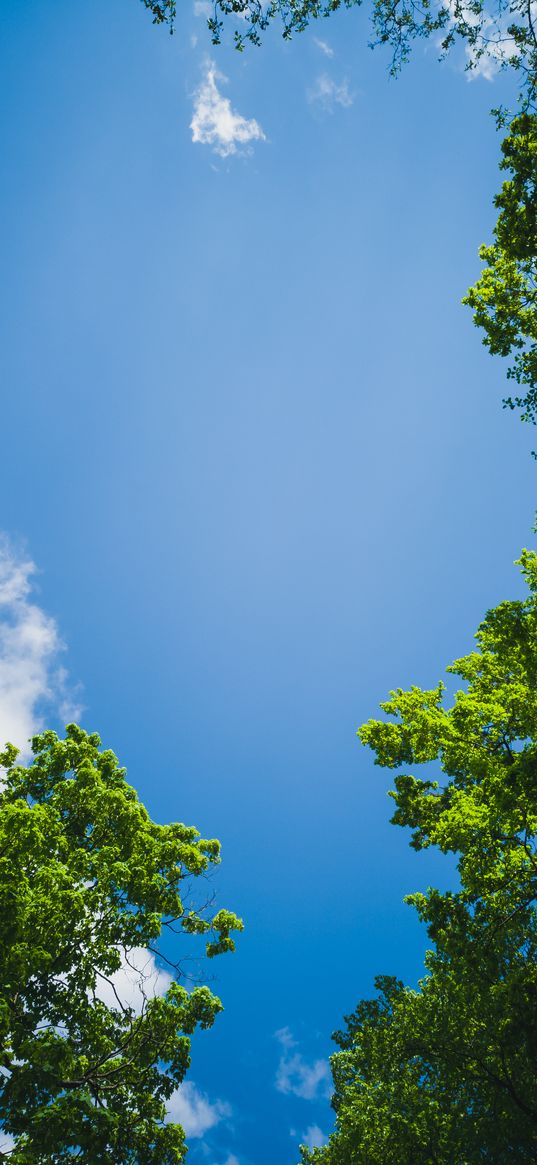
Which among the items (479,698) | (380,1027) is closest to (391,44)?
(479,698)

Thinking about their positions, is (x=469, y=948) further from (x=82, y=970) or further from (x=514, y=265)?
(x=514, y=265)

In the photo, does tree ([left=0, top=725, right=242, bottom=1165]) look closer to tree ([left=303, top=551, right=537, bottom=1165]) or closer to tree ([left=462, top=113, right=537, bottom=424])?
tree ([left=303, top=551, right=537, bottom=1165])

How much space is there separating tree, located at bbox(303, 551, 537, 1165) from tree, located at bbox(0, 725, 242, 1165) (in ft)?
19.5

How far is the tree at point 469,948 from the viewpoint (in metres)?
10.3

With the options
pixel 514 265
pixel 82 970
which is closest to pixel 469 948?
pixel 82 970

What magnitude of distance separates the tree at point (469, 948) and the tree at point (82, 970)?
5952mm

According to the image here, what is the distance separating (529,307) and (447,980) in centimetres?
1854

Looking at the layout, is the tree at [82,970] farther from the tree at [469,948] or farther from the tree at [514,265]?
the tree at [514,265]

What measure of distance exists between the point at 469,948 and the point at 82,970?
315 inches

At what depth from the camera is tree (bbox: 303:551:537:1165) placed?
10.3 metres

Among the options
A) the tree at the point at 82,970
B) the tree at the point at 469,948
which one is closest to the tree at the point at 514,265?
the tree at the point at 469,948

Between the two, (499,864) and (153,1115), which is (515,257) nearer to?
(499,864)

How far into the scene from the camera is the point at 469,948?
412 inches

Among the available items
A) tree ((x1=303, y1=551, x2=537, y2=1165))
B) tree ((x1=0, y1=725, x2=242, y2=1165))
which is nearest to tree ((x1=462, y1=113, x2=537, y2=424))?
tree ((x1=303, y1=551, x2=537, y2=1165))
